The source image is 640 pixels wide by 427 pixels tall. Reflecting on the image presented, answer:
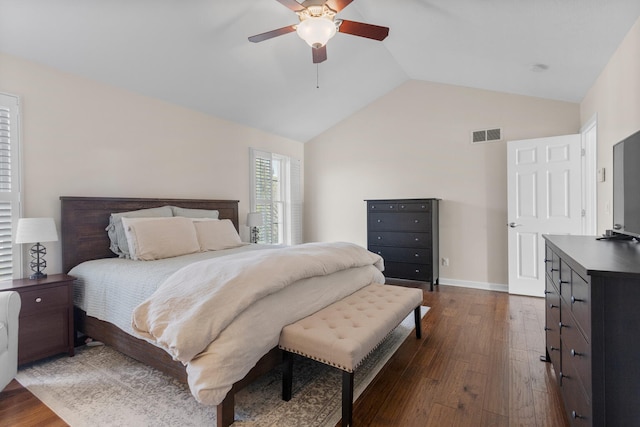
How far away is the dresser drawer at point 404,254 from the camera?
14.9 feet

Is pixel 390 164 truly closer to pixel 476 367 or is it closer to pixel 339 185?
pixel 339 185

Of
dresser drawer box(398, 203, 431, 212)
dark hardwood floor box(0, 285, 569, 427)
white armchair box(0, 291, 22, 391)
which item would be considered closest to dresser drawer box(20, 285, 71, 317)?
white armchair box(0, 291, 22, 391)

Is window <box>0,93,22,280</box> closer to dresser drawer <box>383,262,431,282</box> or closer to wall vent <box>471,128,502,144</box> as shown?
dresser drawer <box>383,262,431,282</box>

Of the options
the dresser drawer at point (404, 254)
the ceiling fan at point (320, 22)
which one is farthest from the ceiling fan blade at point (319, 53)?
the dresser drawer at point (404, 254)

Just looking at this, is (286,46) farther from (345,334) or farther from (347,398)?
(347,398)

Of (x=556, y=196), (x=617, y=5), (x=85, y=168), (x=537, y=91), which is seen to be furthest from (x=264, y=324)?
(x=537, y=91)

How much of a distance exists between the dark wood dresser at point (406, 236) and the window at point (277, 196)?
1589 mm

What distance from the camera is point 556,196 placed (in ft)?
12.8

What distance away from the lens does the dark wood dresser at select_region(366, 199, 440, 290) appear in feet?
14.7

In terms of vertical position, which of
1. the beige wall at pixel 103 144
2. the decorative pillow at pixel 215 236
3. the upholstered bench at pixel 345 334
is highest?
the beige wall at pixel 103 144

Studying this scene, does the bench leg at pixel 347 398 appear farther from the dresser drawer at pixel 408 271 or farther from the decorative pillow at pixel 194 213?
the dresser drawer at pixel 408 271

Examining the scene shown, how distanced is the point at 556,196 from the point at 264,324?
394 centimetres

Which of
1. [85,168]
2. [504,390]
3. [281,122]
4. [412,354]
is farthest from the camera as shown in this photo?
[281,122]

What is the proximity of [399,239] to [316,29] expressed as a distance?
319 cm
